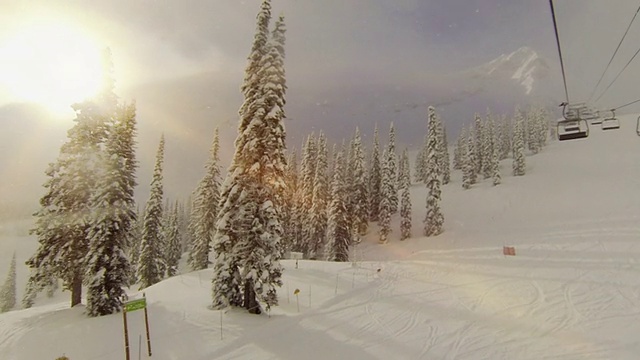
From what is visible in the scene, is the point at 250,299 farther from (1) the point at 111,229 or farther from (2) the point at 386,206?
(2) the point at 386,206

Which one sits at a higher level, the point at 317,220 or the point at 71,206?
the point at 71,206

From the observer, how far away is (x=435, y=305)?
20.3 metres

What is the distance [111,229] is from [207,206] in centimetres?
2028

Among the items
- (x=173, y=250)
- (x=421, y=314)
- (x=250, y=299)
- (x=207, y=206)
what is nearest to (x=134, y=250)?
(x=173, y=250)

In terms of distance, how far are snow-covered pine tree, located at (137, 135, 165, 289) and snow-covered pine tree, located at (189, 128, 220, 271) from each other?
5079 millimetres

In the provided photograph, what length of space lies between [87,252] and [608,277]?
117 feet

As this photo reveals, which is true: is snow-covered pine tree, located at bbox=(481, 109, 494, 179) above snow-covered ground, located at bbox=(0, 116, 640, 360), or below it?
above

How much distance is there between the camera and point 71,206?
22125 mm

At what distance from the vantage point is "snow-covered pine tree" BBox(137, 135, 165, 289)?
127 feet

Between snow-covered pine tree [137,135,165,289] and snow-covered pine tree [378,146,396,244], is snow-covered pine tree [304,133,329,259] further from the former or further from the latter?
snow-covered pine tree [137,135,165,289]

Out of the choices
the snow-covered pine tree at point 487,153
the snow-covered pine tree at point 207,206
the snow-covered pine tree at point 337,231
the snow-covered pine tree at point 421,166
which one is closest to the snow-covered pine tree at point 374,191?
the snow-covered pine tree at point 337,231

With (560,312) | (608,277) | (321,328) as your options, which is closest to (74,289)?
(321,328)

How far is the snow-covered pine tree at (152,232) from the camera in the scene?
127 feet

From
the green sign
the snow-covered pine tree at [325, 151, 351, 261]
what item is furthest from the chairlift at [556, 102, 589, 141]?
the snow-covered pine tree at [325, 151, 351, 261]
